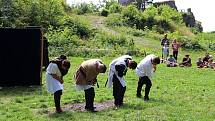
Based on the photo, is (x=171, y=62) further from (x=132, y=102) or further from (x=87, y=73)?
(x=87, y=73)

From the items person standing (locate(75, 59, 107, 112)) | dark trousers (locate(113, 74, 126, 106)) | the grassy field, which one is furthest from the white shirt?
person standing (locate(75, 59, 107, 112))

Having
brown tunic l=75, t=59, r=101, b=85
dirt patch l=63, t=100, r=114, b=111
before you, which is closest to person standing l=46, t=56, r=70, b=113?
brown tunic l=75, t=59, r=101, b=85

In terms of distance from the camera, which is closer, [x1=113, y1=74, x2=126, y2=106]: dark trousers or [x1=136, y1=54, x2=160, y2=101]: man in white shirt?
[x1=113, y1=74, x2=126, y2=106]: dark trousers

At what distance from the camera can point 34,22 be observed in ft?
127

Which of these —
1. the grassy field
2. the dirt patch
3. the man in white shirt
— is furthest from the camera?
the man in white shirt

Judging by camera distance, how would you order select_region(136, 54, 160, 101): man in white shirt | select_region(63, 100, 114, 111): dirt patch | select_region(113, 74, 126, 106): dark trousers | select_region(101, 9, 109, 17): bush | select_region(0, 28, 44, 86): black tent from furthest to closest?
select_region(101, 9, 109, 17): bush → select_region(0, 28, 44, 86): black tent → select_region(136, 54, 160, 101): man in white shirt → select_region(113, 74, 126, 106): dark trousers → select_region(63, 100, 114, 111): dirt patch

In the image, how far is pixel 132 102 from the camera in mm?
15719

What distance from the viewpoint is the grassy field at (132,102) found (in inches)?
534

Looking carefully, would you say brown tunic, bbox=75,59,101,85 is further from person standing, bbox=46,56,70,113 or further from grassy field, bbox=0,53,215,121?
grassy field, bbox=0,53,215,121

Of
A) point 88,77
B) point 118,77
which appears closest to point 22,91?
point 118,77

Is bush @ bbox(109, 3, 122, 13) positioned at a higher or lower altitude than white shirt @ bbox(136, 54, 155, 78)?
higher

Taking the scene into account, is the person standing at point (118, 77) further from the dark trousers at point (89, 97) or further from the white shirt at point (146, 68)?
the white shirt at point (146, 68)

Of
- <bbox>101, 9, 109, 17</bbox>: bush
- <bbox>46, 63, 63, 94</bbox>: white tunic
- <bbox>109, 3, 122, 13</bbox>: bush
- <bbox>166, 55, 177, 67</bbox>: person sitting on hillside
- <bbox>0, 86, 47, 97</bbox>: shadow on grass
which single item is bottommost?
<bbox>0, 86, 47, 97</bbox>: shadow on grass

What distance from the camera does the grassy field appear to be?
44.5 ft
